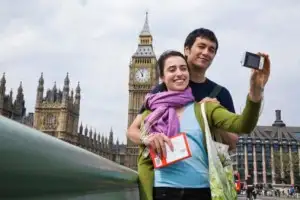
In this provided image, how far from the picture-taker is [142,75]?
194 ft

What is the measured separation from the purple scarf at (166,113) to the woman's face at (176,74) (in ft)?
0.16

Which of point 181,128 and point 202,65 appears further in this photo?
point 202,65

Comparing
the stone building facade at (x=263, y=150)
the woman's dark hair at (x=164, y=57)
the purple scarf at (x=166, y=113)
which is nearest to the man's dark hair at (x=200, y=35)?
the woman's dark hair at (x=164, y=57)

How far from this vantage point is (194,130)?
1572 mm

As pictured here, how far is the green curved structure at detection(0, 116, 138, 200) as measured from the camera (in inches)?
23.0

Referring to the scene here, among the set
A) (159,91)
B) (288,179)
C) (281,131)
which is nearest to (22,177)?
(159,91)

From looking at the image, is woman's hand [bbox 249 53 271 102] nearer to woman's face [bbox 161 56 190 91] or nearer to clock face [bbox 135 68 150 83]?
woman's face [bbox 161 56 190 91]

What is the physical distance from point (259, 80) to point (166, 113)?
435 mm

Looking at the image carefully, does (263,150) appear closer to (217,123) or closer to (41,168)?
(217,123)

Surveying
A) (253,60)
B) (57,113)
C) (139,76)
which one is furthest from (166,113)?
(139,76)

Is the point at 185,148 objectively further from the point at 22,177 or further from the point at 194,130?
the point at 22,177

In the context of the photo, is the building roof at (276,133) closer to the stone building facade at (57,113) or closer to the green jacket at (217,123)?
the stone building facade at (57,113)

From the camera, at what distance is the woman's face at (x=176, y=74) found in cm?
172

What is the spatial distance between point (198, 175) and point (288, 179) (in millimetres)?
68577
